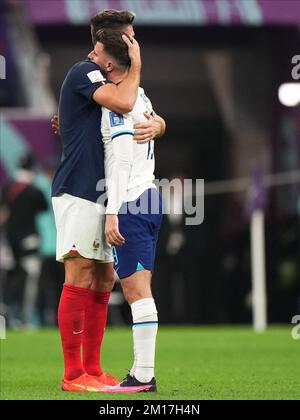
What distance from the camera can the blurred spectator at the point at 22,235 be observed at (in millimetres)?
15992

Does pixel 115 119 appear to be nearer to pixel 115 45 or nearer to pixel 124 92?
pixel 124 92

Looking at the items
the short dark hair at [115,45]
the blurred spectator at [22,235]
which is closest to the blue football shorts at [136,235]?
the short dark hair at [115,45]

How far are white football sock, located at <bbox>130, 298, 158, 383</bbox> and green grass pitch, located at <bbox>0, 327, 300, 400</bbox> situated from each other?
18 centimetres

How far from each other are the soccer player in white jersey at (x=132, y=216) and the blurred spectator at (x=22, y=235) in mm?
8871

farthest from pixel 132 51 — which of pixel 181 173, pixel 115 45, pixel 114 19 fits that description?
pixel 181 173

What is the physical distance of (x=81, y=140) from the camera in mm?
7230

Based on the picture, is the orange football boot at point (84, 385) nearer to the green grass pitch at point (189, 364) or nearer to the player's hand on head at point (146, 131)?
the green grass pitch at point (189, 364)

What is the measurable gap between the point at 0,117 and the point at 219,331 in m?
5.17

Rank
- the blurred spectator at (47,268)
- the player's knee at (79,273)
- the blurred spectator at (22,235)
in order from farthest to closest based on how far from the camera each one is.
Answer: the blurred spectator at (47,268), the blurred spectator at (22,235), the player's knee at (79,273)

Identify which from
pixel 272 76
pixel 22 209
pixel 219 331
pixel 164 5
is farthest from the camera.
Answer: pixel 272 76

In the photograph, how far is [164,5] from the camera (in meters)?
17.3

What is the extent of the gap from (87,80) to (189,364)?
3128mm
